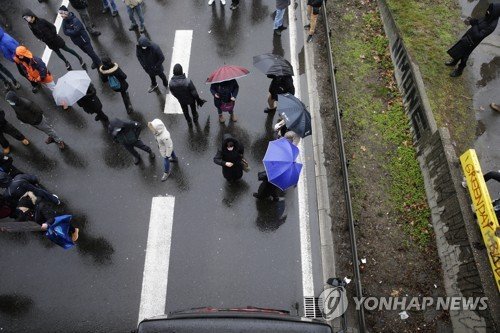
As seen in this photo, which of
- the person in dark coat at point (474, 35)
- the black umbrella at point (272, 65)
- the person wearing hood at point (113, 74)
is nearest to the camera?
the black umbrella at point (272, 65)

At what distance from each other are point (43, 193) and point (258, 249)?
4517 millimetres

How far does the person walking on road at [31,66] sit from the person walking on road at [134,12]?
9.68 ft

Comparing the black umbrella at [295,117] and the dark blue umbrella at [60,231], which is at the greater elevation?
the black umbrella at [295,117]

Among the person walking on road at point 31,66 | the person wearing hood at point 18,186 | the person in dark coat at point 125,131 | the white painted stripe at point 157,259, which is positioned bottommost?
the white painted stripe at point 157,259

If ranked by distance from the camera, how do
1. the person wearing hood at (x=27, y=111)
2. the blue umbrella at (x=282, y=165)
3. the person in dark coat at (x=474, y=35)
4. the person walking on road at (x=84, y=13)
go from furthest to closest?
the person walking on road at (x=84, y=13)
the person in dark coat at (x=474, y=35)
the person wearing hood at (x=27, y=111)
the blue umbrella at (x=282, y=165)

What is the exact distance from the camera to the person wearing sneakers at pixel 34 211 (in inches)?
262

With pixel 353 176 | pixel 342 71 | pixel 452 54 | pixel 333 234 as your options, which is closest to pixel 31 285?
pixel 333 234

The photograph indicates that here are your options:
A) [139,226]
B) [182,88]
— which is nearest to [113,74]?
[182,88]

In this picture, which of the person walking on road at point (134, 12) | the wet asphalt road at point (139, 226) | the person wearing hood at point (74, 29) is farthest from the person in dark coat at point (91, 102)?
the person walking on road at point (134, 12)

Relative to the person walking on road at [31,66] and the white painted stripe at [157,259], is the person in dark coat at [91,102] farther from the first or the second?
the white painted stripe at [157,259]

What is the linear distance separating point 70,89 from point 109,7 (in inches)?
196

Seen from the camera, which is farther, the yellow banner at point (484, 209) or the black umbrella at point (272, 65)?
the black umbrella at point (272, 65)

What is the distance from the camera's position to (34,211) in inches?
267

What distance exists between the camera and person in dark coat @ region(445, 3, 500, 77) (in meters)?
8.04
